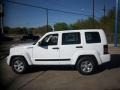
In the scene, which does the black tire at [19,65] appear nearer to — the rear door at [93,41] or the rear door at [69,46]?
the rear door at [69,46]

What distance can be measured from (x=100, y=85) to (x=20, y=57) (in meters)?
3.83

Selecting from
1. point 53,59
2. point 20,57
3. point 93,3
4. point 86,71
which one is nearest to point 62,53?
point 53,59

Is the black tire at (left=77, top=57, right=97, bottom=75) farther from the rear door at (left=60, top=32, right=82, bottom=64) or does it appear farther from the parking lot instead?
the rear door at (left=60, top=32, right=82, bottom=64)

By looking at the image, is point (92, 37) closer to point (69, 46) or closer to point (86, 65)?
point (69, 46)

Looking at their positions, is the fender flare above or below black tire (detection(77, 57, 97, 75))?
above

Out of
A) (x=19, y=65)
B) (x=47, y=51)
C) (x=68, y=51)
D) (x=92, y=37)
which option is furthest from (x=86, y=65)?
(x=19, y=65)

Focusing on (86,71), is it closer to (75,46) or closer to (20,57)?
(75,46)

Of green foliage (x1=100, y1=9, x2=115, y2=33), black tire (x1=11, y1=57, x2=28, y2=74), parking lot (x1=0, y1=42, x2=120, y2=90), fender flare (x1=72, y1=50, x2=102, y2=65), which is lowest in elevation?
parking lot (x1=0, y1=42, x2=120, y2=90)

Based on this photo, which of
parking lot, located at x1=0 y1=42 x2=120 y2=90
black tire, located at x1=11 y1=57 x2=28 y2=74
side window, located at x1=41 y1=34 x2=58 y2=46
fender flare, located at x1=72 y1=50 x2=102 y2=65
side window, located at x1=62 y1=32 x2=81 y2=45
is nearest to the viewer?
parking lot, located at x1=0 y1=42 x2=120 y2=90

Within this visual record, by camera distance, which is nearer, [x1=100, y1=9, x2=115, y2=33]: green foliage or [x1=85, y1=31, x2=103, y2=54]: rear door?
[x1=85, y1=31, x2=103, y2=54]: rear door

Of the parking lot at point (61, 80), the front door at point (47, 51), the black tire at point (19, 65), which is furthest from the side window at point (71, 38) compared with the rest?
the black tire at point (19, 65)

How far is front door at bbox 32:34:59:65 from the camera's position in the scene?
9.48 metres

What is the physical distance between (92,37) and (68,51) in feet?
3.72

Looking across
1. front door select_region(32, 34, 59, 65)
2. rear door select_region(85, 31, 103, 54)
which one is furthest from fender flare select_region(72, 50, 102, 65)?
front door select_region(32, 34, 59, 65)
